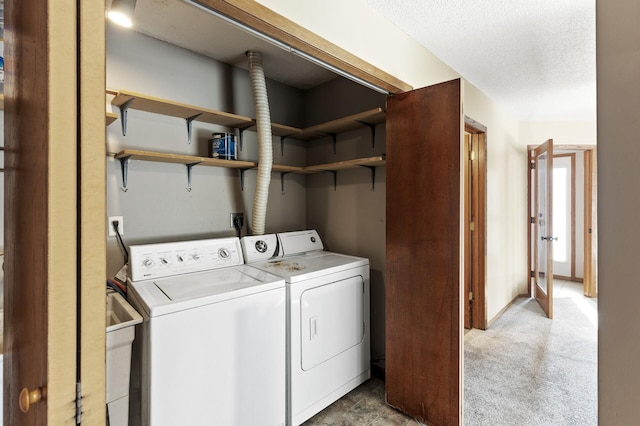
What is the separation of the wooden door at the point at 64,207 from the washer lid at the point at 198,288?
2.61 feet

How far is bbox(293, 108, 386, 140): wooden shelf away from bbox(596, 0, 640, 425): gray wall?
1344mm

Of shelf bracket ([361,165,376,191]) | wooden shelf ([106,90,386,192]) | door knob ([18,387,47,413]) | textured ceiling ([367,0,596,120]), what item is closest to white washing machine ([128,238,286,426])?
wooden shelf ([106,90,386,192])

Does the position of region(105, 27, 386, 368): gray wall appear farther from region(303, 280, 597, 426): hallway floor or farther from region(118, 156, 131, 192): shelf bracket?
region(303, 280, 597, 426): hallway floor

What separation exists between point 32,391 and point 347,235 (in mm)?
2208

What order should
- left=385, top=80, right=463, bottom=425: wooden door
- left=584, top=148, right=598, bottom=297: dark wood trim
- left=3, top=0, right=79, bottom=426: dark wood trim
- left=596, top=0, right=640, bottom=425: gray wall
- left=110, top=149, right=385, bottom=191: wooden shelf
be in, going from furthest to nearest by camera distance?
left=584, top=148, right=598, bottom=297: dark wood trim
left=110, top=149, right=385, bottom=191: wooden shelf
left=385, top=80, right=463, bottom=425: wooden door
left=596, top=0, right=640, bottom=425: gray wall
left=3, top=0, right=79, bottom=426: dark wood trim

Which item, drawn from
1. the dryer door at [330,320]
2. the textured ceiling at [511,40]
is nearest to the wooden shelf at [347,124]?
the textured ceiling at [511,40]

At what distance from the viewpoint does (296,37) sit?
4.24 feet

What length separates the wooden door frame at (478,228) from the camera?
10.2 ft

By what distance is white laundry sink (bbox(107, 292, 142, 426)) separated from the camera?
126 cm

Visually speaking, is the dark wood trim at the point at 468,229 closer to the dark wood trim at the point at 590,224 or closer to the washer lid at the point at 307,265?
the washer lid at the point at 307,265

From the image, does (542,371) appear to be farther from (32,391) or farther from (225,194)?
(32,391)

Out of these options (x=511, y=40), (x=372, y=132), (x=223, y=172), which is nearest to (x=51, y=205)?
(x=223, y=172)

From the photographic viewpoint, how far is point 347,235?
8.55 ft

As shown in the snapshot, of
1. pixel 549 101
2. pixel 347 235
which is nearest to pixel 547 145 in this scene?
pixel 549 101
